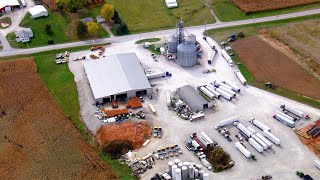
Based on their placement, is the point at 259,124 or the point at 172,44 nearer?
the point at 259,124

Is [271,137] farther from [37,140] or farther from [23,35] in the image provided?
[23,35]

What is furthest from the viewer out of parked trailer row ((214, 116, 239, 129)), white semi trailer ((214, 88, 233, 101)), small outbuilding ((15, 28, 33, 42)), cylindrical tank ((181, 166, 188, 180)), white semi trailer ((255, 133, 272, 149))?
small outbuilding ((15, 28, 33, 42))

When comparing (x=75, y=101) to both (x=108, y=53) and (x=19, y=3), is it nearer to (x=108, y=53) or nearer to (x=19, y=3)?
(x=108, y=53)

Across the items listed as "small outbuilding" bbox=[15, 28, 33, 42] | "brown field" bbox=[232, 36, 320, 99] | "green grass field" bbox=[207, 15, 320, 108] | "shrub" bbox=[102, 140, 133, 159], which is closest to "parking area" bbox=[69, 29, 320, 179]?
"green grass field" bbox=[207, 15, 320, 108]

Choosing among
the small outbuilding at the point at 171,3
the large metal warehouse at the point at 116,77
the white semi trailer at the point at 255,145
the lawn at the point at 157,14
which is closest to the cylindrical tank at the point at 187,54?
the large metal warehouse at the point at 116,77

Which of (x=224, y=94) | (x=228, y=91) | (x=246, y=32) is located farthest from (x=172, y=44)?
(x=224, y=94)

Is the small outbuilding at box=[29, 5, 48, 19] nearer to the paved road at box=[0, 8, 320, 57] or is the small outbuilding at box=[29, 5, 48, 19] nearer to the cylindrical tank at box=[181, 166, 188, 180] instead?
the paved road at box=[0, 8, 320, 57]

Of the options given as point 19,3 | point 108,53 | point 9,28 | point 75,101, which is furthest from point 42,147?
point 19,3
